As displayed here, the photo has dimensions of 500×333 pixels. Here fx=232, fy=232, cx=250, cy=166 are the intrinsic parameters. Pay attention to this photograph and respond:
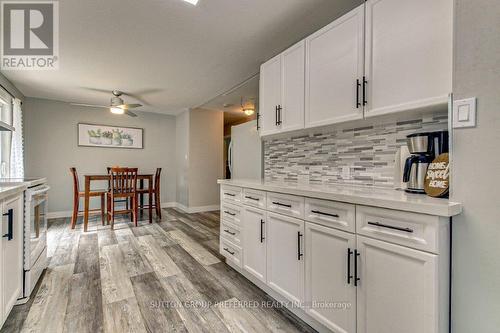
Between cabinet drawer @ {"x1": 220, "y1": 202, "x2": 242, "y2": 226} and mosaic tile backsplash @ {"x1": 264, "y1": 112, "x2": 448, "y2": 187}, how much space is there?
2.16ft

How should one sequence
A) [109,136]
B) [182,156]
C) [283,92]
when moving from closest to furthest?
1. [283,92]
2. [109,136]
3. [182,156]

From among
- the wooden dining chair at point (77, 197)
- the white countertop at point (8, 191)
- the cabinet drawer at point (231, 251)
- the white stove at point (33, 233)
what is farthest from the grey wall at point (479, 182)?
the wooden dining chair at point (77, 197)

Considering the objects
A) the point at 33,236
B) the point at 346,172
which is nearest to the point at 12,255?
the point at 33,236

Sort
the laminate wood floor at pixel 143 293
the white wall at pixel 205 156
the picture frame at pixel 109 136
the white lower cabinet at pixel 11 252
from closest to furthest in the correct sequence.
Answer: the white lower cabinet at pixel 11 252 < the laminate wood floor at pixel 143 293 < the picture frame at pixel 109 136 < the white wall at pixel 205 156

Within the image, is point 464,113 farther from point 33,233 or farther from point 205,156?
point 205,156

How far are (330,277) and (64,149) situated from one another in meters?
5.52

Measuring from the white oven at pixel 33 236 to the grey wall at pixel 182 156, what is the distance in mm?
2969

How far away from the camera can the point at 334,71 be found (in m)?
1.73

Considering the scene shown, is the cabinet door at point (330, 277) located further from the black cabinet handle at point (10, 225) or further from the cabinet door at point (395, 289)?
the black cabinet handle at point (10, 225)

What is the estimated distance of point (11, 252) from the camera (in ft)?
5.27

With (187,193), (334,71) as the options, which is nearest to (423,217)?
(334,71)

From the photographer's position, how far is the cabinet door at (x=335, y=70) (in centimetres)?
158

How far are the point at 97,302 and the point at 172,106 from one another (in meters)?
4.09

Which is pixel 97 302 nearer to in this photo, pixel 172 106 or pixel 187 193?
pixel 187 193
